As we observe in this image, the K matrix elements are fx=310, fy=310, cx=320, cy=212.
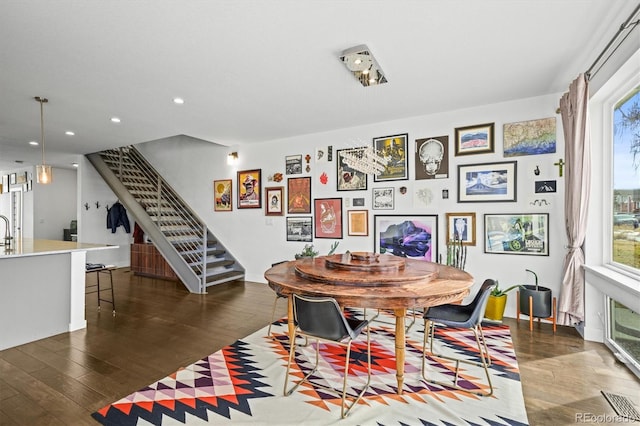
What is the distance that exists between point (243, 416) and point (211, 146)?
5.43 metres

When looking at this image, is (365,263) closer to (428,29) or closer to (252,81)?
(428,29)

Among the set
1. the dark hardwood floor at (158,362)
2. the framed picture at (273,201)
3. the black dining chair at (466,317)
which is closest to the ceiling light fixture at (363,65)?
the black dining chair at (466,317)

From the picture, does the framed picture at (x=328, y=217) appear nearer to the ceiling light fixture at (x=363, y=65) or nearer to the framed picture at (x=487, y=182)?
the framed picture at (x=487, y=182)

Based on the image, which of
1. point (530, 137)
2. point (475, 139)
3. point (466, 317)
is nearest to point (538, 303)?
point (466, 317)

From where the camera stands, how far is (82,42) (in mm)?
2418

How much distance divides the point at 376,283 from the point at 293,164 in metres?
3.45

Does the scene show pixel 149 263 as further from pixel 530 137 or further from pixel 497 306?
pixel 530 137

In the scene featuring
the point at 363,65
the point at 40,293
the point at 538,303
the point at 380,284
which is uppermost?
the point at 363,65

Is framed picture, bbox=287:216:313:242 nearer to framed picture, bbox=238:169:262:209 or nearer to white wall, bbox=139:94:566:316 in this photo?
white wall, bbox=139:94:566:316

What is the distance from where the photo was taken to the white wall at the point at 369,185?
12.0 feet

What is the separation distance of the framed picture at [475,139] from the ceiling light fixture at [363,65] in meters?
1.55

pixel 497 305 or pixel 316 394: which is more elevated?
pixel 497 305

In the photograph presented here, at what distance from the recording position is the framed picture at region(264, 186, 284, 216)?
5491 millimetres

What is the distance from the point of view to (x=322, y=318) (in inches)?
79.9
